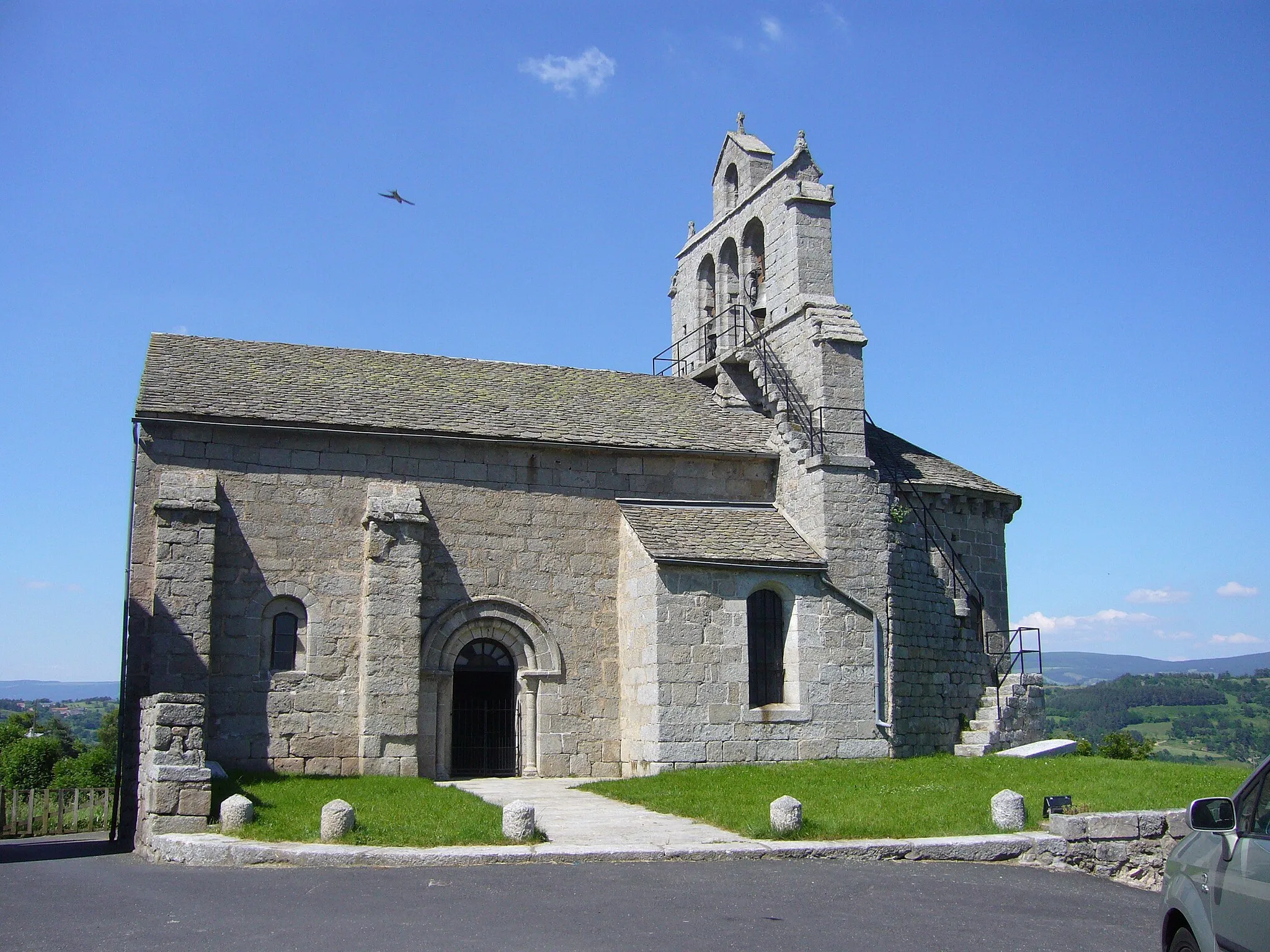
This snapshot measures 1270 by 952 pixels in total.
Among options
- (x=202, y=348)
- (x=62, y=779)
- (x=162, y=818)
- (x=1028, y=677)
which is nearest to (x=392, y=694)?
(x=162, y=818)

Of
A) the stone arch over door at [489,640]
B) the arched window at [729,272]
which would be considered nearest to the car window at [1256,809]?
the stone arch over door at [489,640]

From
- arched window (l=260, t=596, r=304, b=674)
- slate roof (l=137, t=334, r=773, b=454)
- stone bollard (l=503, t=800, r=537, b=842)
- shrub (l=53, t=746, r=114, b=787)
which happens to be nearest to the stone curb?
stone bollard (l=503, t=800, r=537, b=842)

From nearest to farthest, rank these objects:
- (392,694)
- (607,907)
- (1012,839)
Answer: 1. (607,907)
2. (1012,839)
3. (392,694)

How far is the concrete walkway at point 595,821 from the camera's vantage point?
564 inches

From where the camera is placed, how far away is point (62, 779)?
142 feet

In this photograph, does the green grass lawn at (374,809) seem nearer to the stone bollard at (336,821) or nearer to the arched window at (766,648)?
the stone bollard at (336,821)

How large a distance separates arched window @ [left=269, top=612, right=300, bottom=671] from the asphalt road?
7.93 meters

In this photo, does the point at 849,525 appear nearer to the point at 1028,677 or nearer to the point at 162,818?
the point at 1028,677

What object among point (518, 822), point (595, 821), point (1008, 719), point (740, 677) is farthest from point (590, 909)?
point (1008, 719)

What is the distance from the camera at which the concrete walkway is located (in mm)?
14328

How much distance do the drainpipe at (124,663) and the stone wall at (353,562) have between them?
0.49 feet

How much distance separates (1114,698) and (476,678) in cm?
12629

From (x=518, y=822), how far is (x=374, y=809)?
10.2 ft

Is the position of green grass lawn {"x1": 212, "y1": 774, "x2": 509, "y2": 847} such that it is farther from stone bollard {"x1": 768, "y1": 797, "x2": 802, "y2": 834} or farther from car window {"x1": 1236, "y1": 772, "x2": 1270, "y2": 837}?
car window {"x1": 1236, "y1": 772, "x2": 1270, "y2": 837}
